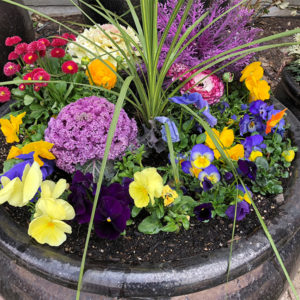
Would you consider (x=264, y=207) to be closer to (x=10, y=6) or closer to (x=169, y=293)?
(x=169, y=293)

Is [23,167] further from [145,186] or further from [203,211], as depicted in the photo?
[203,211]

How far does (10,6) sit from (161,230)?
162 centimetres

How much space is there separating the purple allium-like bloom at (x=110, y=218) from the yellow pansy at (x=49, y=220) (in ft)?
0.24

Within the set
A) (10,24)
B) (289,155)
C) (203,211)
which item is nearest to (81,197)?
(203,211)

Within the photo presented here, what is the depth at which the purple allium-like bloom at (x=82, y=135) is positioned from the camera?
109 centimetres

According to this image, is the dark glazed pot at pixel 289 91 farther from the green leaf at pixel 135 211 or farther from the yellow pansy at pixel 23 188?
the yellow pansy at pixel 23 188

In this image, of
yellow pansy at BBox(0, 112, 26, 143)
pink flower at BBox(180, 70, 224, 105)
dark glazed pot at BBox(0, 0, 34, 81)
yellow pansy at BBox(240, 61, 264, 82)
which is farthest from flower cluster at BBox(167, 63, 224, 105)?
dark glazed pot at BBox(0, 0, 34, 81)

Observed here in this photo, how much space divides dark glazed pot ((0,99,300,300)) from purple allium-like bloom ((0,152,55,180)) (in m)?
0.13

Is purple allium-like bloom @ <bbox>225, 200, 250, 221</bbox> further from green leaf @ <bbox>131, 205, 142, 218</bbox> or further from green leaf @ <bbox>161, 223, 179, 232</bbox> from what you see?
green leaf @ <bbox>131, 205, 142, 218</bbox>

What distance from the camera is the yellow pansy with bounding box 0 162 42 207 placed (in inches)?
33.4

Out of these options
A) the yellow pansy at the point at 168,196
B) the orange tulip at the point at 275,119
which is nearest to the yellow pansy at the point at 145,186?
the yellow pansy at the point at 168,196

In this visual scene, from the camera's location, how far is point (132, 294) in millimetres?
801

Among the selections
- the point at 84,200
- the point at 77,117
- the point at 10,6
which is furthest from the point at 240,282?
the point at 10,6

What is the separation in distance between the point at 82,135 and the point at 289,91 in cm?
114
